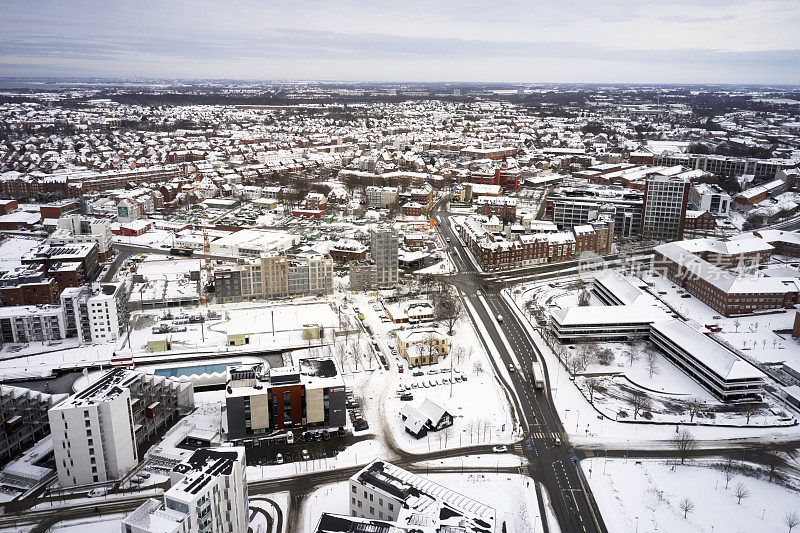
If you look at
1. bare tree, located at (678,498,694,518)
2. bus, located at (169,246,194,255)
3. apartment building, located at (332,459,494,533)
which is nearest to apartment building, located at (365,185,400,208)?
bus, located at (169,246,194,255)

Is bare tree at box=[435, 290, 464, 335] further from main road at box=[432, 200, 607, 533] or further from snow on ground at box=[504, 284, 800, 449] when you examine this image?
snow on ground at box=[504, 284, 800, 449]

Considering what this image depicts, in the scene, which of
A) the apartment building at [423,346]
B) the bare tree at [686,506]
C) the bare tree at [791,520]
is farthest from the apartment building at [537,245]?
the bare tree at [791,520]

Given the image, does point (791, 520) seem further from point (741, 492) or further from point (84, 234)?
point (84, 234)

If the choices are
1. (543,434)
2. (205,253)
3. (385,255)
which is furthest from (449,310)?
(205,253)

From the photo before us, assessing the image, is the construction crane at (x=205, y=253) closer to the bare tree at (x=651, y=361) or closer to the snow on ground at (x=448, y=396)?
the snow on ground at (x=448, y=396)

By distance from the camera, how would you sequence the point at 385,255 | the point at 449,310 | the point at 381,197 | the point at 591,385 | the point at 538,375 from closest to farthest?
the point at 591,385, the point at 538,375, the point at 449,310, the point at 385,255, the point at 381,197

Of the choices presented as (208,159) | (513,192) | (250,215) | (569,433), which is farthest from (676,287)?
(208,159)

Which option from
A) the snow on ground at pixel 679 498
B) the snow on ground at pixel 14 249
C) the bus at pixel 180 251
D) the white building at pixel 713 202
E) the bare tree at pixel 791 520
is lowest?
the snow on ground at pixel 679 498
